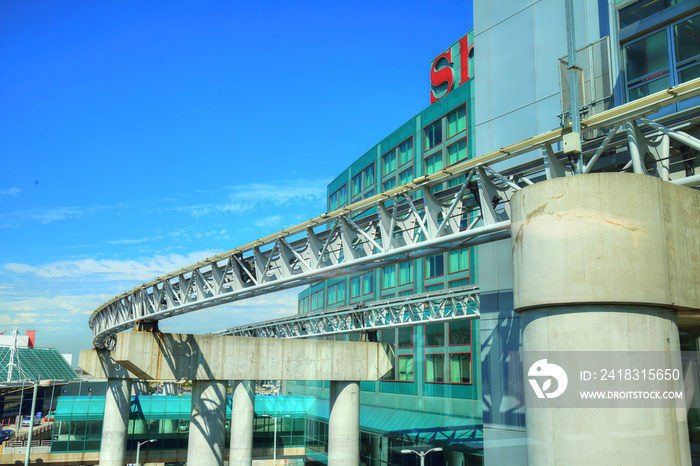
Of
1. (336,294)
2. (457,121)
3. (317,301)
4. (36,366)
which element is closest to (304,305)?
(317,301)

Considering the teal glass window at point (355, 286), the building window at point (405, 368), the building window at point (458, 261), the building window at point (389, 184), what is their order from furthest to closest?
1. the teal glass window at point (355, 286)
2. the building window at point (389, 184)
3. the building window at point (405, 368)
4. the building window at point (458, 261)

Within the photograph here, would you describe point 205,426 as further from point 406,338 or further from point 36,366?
point 36,366

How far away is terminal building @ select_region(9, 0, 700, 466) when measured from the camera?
12039 millimetres

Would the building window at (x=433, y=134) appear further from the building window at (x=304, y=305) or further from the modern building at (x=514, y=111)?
the building window at (x=304, y=305)

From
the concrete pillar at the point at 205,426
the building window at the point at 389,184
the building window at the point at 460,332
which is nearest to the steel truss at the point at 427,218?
the concrete pillar at the point at 205,426

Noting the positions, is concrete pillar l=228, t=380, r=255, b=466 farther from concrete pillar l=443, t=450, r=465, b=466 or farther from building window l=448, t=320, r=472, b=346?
building window l=448, t=320, r=472, b=346

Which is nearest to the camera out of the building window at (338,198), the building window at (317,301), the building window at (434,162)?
the building window at (434,162)

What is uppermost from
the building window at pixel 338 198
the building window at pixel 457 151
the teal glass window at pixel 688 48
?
the building window at pixel 338 198

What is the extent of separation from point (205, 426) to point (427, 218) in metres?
16.9

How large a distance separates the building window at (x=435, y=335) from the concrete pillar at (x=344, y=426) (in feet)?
44.9

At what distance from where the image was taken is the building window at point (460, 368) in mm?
40906

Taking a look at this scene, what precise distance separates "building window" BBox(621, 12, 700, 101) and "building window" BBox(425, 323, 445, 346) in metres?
29.1

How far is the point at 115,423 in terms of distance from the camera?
1646 inches

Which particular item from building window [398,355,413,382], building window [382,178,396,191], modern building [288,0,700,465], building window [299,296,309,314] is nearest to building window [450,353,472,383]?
modern building [288,0,700,465]
